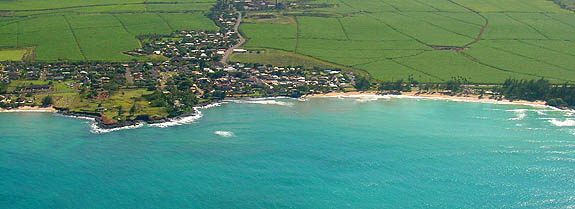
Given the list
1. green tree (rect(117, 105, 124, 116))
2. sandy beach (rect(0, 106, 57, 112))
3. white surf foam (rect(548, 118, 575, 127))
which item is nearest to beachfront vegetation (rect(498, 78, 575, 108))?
white surf foam (rect(548, 118, 575, 127))

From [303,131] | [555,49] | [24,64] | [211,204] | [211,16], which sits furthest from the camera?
[211,16]

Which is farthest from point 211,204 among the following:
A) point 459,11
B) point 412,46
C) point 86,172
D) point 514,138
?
point 459,11

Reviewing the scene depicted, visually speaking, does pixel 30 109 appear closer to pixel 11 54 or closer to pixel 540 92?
pixel 11 54

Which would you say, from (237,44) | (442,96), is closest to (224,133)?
(442,96)

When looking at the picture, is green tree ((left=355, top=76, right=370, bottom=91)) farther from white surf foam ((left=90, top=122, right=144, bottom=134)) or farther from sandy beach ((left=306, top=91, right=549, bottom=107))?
white surf foam ((left=90, top=122, right=144, bottom=134))

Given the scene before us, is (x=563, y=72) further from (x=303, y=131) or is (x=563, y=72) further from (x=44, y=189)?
(x=44, y=189)
